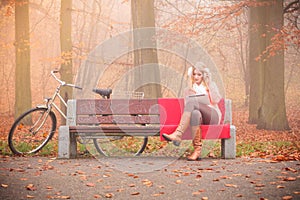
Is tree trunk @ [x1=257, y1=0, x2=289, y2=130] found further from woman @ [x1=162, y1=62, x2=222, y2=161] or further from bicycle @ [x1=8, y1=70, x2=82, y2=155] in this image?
bicycle @ [x1=8, y1=70, x2=82, y2=155]

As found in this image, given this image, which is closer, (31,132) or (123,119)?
(123,119)

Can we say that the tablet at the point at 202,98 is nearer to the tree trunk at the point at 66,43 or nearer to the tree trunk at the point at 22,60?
the tree trunk at the point at 66,43

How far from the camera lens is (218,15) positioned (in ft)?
52.5

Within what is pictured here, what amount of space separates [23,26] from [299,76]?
23.7m

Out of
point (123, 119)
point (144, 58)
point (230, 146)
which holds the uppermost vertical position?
point (144, 58)

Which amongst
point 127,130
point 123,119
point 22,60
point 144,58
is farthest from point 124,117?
point 22,60

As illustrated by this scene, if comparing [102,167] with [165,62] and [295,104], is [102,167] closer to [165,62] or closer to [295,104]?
[165,62]

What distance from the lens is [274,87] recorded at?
1349cm

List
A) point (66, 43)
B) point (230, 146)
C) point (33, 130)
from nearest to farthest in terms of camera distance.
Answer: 1. point (230, 146)
2. point (33, 130)
3. point (66, 43)

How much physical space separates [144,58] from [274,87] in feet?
15.3

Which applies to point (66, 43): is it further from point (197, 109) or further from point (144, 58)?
point (197, 109)

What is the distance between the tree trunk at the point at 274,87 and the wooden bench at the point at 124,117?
22.3ft

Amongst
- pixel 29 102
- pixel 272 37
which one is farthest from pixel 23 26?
pixel 272 37

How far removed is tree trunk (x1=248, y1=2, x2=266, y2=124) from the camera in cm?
1496
